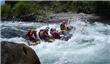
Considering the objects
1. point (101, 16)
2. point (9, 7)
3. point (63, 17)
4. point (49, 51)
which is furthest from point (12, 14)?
point (49, 51)

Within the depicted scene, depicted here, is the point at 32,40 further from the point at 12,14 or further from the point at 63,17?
the point at 12,14

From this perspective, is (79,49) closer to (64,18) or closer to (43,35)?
(43,35)

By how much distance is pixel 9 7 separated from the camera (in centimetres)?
2422

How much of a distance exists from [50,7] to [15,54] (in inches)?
737

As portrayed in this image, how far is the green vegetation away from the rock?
1421 centimetres

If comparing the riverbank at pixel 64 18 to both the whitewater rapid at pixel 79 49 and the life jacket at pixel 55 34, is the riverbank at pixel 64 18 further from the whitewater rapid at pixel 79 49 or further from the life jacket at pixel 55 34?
the life jacket at pixel 55 34

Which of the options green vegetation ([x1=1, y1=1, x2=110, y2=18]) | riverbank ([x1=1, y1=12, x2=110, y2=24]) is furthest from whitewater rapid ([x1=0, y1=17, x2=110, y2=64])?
green vegetation ([x1=1, y1=1, x2=110, y2=18])

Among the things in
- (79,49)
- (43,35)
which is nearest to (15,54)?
(79,49)

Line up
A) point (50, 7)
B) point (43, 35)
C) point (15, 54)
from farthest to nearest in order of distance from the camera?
point (50, 7) < point (43, 35) < point (15, 54)

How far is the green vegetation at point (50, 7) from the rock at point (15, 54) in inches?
559

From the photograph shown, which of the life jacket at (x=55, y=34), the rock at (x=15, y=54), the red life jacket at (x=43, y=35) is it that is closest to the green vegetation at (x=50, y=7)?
the life jacket at (x=55, y=34)

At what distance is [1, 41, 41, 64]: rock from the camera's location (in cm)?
704

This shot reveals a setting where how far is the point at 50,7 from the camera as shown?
84.6 feet

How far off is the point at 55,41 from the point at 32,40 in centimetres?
91
